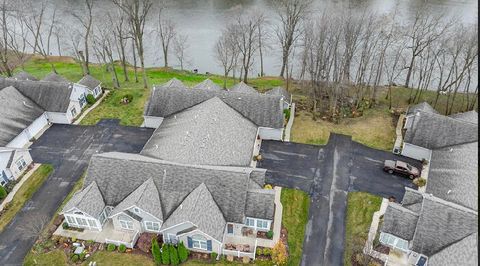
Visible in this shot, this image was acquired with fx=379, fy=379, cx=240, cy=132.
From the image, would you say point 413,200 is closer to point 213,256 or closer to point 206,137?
point 213,256

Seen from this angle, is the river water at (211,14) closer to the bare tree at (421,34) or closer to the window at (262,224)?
the bare tree at (421,34)

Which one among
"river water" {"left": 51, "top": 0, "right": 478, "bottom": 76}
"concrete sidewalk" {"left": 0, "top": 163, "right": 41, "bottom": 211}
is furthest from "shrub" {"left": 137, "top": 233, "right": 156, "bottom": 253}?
"river water" {"left": 51, "top": 0, "right": 478, "bottom": 76}

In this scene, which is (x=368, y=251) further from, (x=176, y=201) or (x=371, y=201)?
(x=176, y=201)

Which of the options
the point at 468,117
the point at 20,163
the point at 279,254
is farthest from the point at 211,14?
the point at 279,254

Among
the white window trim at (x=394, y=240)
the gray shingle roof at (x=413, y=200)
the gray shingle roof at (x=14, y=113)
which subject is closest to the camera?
the white window trim at (x=394, y=240)

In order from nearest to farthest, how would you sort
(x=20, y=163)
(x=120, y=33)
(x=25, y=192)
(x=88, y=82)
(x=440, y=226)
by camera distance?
(x=440, y=226), (x=25, y=192), (x=20, y=163), (x=88, y=82), (x=120, y=33)

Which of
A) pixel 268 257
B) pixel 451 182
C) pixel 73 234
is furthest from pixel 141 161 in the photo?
pixel 451 182

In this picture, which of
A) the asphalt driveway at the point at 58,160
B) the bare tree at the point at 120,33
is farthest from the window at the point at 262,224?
the bare tree at the point at 120,33
